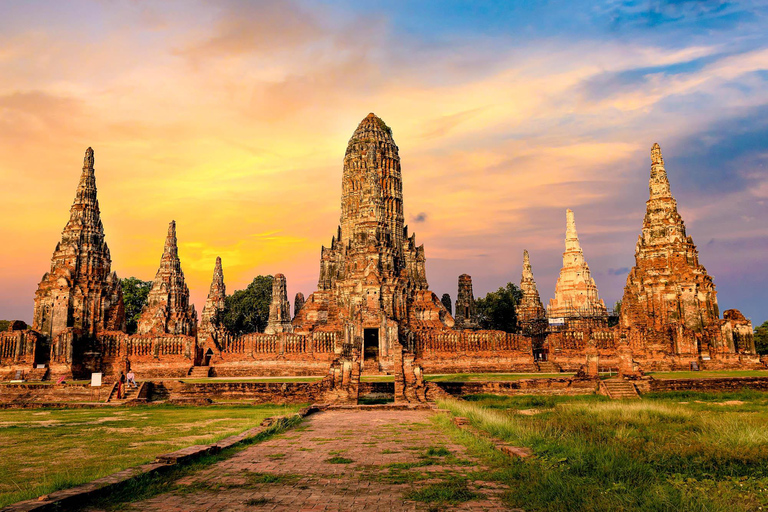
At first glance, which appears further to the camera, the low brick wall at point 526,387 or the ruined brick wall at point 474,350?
the ruined brick wall at point 474,350

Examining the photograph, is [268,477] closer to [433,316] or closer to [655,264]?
[433,316]

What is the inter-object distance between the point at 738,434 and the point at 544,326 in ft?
145

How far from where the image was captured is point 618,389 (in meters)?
24.2

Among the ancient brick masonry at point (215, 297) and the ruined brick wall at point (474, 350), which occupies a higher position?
the ancient brick masonry at point (215, 297)

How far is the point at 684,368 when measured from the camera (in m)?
37.2

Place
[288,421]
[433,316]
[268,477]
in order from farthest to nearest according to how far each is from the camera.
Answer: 1. [433,316]
2. [288,421]
3. [268,477]

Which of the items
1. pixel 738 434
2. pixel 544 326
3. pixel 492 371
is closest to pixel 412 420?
pixel 738 434

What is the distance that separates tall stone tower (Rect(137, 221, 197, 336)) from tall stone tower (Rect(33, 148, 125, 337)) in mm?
3923

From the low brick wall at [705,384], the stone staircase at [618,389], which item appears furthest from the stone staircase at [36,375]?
the low brick wall at [705,384]

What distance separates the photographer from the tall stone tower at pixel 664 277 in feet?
134

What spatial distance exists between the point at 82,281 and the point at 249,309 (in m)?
42.0

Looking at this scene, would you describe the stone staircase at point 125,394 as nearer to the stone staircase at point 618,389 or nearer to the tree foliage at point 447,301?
the stone staircase at point 618,389

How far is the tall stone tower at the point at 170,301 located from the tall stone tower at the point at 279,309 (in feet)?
31.0

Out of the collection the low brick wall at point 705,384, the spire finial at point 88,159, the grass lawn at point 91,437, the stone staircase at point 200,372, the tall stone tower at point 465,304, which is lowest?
the low brick wall at point 705,384
